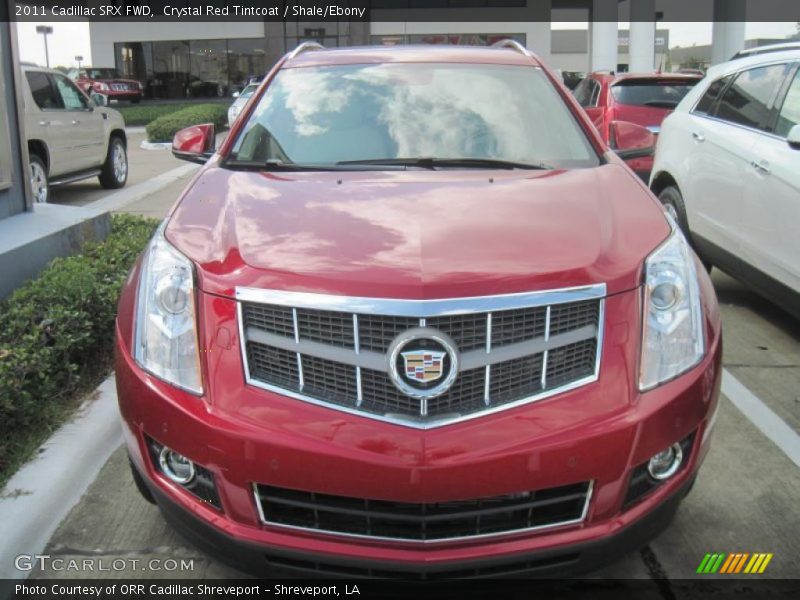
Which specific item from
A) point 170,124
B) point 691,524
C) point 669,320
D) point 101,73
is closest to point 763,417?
point 691,524

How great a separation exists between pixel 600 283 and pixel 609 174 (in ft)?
3.11

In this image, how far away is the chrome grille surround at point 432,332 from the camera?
2324 mm

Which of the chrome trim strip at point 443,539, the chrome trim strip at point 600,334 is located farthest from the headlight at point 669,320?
the chrome trim strip at point 443,539

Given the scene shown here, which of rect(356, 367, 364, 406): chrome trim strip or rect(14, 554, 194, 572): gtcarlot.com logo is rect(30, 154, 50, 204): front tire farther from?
rect(356, 367, 364, 406): chrome trim strip

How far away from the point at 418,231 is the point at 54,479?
6.06 feet

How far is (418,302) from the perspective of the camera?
2.31 metres

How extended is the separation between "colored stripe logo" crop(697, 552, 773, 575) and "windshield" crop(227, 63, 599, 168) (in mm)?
1594

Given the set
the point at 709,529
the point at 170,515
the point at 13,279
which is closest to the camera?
the point at 170,515

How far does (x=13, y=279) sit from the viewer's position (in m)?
4.96

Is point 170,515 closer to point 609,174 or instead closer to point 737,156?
point 609,174

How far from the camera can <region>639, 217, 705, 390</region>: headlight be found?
2459 millimetres

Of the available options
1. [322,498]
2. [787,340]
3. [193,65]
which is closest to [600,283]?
[322,498]

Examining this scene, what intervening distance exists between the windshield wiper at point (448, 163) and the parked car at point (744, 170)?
208cm

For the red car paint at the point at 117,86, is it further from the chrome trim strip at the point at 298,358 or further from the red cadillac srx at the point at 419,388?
the chrome trim strip at the point at 298,358
